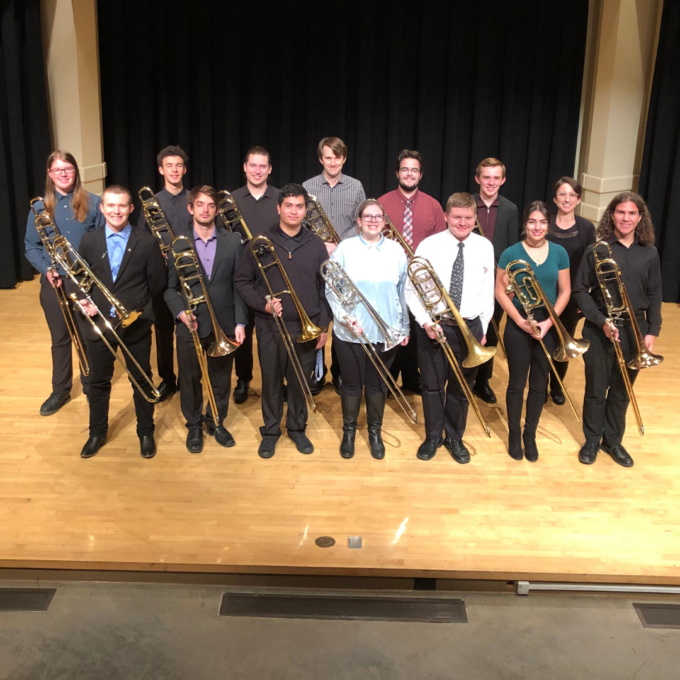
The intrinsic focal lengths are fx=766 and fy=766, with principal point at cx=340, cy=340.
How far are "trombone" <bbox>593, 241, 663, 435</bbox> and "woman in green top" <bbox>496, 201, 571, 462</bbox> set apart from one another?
6.7 inches

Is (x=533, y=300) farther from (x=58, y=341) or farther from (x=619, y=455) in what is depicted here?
(x=58, y=341)

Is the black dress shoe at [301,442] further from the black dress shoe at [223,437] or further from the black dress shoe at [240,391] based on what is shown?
the black dress shoe at [240,391]

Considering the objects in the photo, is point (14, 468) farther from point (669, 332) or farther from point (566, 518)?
point (669, 332)

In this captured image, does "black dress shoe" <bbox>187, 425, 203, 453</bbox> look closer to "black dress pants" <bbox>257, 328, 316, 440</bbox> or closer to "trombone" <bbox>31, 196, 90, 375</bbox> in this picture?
"black dress pants" <bbox>257, 328, 316, 440</bbox>

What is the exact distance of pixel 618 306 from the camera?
12.4 ft

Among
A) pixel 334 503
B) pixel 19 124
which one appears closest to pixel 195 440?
pixel 334 503

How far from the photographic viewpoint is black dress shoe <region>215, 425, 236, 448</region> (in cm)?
416

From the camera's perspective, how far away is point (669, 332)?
19.5 ft

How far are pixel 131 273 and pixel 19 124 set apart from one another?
3.66m

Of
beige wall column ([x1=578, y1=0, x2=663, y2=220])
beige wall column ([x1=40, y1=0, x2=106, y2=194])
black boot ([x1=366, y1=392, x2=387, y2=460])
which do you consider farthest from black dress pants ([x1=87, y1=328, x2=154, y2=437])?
beige wall column ([x1=578, y1=0, x2=663, y2=220])

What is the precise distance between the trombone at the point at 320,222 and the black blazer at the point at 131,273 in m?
1.03

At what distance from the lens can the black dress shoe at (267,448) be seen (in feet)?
13.3

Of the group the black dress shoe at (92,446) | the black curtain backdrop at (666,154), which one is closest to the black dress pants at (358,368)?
the black dress shoe at (92,446)

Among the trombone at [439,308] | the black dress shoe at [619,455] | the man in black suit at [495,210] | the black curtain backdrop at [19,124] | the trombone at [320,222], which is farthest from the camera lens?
the black curtain backdrop at [19,124]
